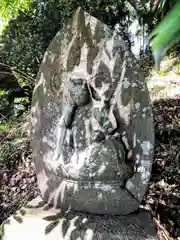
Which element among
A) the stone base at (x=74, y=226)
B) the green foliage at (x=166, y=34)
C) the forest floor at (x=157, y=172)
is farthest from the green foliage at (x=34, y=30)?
the green foliage at (x=166, y=34)

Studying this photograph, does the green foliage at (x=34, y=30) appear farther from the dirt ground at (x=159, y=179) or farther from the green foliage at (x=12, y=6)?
the green foliage at (x=12, y=6)

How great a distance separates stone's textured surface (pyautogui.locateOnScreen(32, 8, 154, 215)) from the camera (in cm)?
186

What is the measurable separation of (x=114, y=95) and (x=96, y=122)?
193mm

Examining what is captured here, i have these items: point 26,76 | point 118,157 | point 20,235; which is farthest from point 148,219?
point 26,76

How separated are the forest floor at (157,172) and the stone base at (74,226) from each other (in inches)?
19.1

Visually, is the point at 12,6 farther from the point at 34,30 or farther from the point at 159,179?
the point at 159,179

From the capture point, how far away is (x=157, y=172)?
2.94 metres

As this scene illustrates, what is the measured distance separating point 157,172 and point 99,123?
1258 mm

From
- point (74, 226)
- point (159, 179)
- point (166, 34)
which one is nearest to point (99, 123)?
point (74, 226)

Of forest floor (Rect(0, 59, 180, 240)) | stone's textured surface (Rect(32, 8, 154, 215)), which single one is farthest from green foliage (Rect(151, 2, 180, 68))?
forest floor (Rect(0, 59, 180, 240))

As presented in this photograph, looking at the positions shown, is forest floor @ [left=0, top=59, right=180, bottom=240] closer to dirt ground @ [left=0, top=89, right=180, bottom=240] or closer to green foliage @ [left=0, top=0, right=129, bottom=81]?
dirt ground @ [left=0, top=89, right=180, bottom=240]

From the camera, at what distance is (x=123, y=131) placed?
190 centimetres

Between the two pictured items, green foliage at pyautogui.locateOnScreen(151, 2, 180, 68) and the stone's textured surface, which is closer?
green foliage at pyautogui.locateOnScreen(151, 2, 180, 68)

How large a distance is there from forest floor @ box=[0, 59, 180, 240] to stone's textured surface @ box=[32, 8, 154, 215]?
62cm
